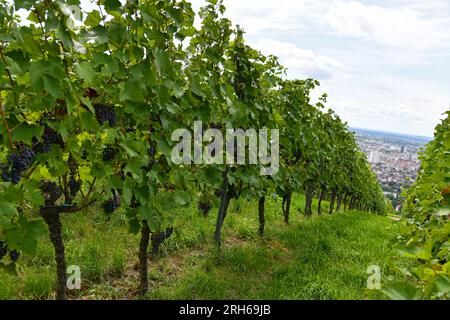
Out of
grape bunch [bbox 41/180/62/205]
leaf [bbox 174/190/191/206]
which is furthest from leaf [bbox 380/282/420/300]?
grape bunch [bbox 41/180/62/205]

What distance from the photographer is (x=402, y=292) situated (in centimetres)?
170

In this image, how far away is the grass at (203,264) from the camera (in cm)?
473

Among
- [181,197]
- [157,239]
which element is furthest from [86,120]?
[157,239]

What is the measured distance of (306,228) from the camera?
986cm

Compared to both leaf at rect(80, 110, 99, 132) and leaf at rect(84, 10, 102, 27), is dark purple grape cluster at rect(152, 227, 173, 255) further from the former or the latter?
leaf at rect(84, 10, 102, 27)

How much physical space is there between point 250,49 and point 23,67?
382cm

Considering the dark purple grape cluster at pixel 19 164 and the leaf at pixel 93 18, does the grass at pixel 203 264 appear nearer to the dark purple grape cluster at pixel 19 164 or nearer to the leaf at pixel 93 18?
the dark purple grape cluster at pixel 19 164

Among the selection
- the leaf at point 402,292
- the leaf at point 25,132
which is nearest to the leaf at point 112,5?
the leaf at point 25,132

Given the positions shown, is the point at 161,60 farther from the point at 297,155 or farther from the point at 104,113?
the point at 297,155

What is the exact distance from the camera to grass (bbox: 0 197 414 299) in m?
4.73

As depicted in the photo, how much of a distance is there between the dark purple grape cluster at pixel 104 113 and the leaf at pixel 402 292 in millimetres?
2843

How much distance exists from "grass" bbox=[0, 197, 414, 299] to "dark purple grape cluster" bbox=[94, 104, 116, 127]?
1364mm
